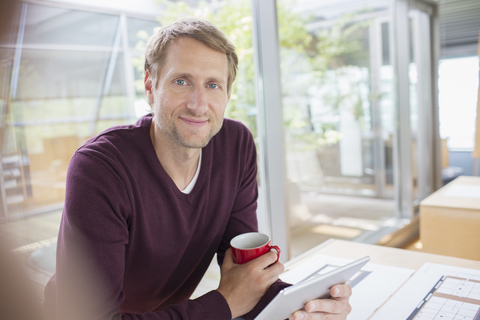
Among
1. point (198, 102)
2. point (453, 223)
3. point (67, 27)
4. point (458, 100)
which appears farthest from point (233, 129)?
point (458, 100)

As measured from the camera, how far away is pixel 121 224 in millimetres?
919

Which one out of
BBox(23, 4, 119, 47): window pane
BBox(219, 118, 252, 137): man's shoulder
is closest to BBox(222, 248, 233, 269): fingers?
BBox(219, 118, 252, 137): man's shoulder

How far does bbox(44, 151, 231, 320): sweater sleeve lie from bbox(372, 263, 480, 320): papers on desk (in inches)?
A: 16.8

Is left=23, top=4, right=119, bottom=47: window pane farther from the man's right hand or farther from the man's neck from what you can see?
the man's right hand

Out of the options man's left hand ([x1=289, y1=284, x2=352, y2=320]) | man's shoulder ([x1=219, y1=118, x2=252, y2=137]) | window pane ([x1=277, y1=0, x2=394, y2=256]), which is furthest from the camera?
window pane ([x1=277, y1=0, x2=394, y2=256])

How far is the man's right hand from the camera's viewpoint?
938 millimetres

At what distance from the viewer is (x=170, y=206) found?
1.11 m

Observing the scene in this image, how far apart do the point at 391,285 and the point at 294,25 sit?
82.4 inches

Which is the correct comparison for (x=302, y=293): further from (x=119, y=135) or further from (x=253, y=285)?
(x=119, y=135)

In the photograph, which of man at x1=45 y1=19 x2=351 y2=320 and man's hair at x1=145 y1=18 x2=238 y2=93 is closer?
man at x1=45 y1=19 x2=351 y2=320

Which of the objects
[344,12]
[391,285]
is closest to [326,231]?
[344,12]

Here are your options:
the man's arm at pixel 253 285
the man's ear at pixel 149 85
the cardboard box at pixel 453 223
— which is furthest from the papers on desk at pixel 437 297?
the cardboard box at pixel 453 223

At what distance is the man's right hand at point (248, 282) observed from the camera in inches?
36.9

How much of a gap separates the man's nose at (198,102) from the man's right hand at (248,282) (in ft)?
1.46
